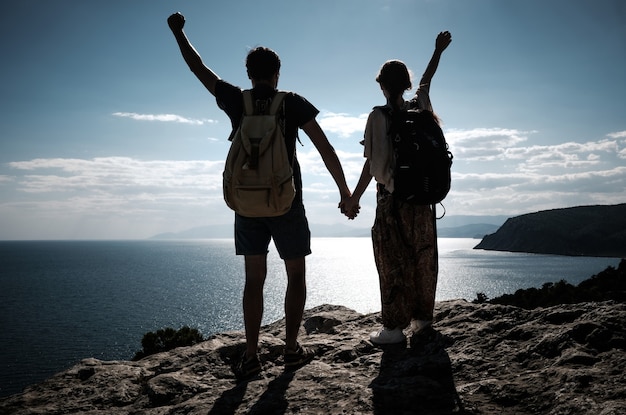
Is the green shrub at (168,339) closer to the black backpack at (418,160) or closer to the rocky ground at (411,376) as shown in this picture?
the rocky ground at (411,376)

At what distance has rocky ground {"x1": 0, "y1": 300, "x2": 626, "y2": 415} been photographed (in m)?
2.47

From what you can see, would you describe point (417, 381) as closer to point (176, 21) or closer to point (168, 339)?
point (176, 21)

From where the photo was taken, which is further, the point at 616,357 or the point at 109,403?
the point at 109,403

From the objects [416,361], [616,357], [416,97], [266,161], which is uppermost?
[416,97]

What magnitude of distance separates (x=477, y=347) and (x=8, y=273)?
600 ft

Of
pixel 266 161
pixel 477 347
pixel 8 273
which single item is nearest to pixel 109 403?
pixel 266 161

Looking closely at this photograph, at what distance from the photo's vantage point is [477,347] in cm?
338

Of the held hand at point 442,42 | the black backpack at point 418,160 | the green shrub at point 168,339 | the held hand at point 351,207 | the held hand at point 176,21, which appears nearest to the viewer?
the black backpack at point 418,160

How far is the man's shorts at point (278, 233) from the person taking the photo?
11.0 feet

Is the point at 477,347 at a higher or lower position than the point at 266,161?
lower

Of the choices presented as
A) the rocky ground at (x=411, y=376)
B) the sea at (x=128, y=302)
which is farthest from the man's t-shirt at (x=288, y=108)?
the sea at (x=128, y=302)

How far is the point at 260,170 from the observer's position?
3.09 metres

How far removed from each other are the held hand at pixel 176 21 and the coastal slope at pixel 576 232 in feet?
590

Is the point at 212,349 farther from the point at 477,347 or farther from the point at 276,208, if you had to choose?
the point at 477,347
